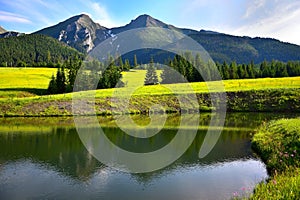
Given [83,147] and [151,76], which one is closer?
[83,147]

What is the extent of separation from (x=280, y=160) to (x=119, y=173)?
31.6 ft

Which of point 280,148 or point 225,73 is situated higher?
point 225,73

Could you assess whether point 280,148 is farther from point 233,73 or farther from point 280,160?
point 233,73

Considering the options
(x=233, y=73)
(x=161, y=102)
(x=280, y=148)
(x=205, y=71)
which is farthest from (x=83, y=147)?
(x=233, y=73)

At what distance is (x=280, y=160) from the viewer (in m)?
18.0

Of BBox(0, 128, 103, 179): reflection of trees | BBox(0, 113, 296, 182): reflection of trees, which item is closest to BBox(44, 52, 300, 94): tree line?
BBox(0, 113, 296, 182): reflection of trees

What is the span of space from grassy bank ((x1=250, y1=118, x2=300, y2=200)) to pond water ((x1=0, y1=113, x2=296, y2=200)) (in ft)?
2.76

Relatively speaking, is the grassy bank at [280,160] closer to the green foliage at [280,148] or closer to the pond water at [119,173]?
the green foliage at [280,148]

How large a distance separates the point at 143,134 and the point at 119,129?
491 centimetres

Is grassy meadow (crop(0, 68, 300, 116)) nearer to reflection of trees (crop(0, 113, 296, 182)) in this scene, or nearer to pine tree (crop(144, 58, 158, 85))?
reflection of trees (crop(0, 113, 296, 182))

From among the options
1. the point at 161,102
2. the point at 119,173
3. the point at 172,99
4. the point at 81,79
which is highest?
the point at 81,79

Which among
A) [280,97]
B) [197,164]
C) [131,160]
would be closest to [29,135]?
[131,160]

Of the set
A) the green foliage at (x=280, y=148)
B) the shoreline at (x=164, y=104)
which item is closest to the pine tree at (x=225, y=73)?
the shoreline at (x=164, y=104)

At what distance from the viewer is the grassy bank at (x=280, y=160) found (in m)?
11.1
